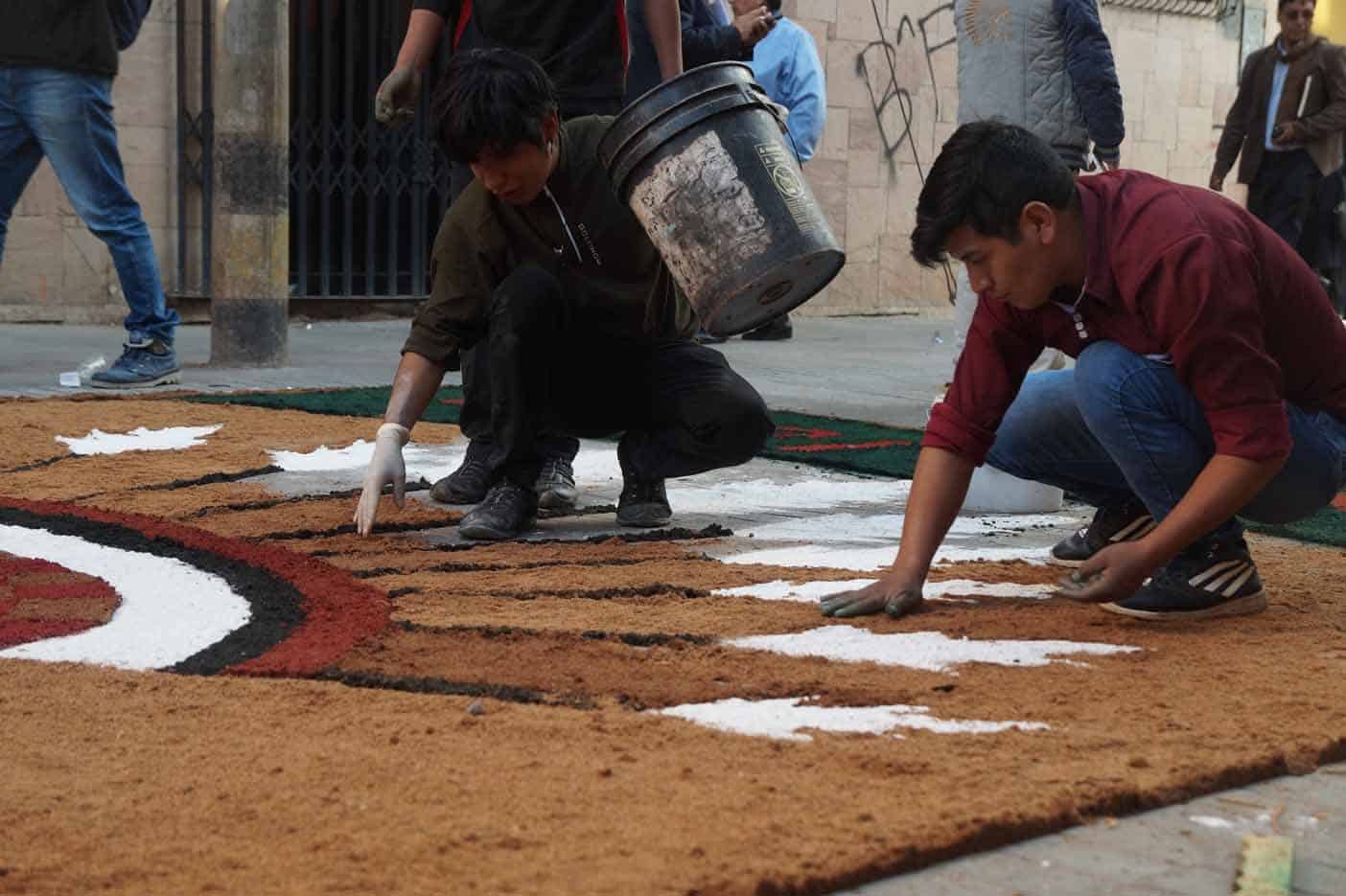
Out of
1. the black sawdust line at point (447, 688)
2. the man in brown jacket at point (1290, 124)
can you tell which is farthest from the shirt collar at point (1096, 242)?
the man in brown jacket at point (1290, 124)

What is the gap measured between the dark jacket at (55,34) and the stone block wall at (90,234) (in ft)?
7.91

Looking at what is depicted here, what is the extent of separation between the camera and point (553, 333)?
3.86 meters

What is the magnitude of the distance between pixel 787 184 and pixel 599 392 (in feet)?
2.30

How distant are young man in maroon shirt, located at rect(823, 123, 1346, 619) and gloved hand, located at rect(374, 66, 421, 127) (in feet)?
5.89

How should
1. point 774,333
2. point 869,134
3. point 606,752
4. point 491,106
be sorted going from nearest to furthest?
point 606,752, point 491,106, point 774,333, point 869,134

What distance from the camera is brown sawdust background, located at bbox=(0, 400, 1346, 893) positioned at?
1809mm

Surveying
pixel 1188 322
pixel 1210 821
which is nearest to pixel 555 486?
pixel 1188 322

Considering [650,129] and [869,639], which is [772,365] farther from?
[869,639]

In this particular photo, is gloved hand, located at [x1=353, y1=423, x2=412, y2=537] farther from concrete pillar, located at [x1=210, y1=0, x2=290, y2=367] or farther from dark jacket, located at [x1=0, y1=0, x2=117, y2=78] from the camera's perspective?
concrete pillar, located at [x1=210, y1=0, x2=290, y2=367]

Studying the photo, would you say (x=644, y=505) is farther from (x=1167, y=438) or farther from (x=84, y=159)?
(x=84, y=159)

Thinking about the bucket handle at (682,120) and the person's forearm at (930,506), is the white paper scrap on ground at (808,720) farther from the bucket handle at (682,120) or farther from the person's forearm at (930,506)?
the bucket handle at (682,120)

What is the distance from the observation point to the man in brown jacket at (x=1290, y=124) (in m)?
7.96

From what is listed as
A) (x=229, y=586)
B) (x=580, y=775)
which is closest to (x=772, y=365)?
(x=229, y=586)

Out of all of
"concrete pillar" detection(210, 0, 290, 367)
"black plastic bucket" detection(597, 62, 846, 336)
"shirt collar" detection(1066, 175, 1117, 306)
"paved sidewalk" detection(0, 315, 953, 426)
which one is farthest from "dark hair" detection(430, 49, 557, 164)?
"concrete pillar" detection(210, 0, 290, 367)
